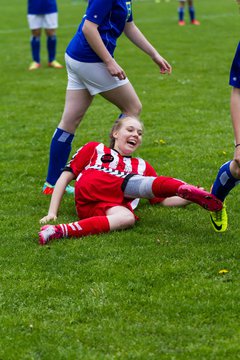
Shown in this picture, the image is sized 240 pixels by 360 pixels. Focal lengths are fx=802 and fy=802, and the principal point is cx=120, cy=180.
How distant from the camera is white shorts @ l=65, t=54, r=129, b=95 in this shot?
20.0ft

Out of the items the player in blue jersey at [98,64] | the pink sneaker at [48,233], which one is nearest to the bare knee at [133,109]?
the player in blue jersey at [98,64]

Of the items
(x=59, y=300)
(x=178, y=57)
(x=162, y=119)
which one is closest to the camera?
(x=59, y=300)

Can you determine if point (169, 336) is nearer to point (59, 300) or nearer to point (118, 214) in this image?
point (59, 300)

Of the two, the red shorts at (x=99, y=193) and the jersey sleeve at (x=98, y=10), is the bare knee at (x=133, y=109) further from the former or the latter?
the jersey sleeve at (x=98, y=10)

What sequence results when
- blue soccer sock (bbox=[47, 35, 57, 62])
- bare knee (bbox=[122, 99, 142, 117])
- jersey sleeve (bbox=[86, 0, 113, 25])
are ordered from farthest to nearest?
blue soccer sock (bbox=[47, 35, 57, 62]) < bare knee (bbox=[122, 99, 142, 117]) < jersey sleeve (bbox=[86, 0, 113, 25])

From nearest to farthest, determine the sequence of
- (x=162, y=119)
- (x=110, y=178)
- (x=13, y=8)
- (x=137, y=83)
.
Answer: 1. (x=110, y=178)
2. (x=162, y=119)
3. (x=137, y=83)
4. (x=13, y=8)

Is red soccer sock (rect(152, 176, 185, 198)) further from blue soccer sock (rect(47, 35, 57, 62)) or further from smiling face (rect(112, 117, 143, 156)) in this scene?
blue soccer sock (rect(47, 35, 57, 62))

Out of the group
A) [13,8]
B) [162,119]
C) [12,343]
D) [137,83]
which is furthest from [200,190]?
[13,8]

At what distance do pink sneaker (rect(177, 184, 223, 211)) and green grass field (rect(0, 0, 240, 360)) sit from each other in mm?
241

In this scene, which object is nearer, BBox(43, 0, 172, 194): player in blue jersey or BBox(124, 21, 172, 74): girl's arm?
BBox(43, 0, 172, 194): player in blue jersey

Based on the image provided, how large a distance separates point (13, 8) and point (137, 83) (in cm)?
1892

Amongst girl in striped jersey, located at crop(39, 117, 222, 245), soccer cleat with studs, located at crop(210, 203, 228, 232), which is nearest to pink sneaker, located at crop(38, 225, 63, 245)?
girl in striped jersey, located at crop(39, 117, 222, 245)

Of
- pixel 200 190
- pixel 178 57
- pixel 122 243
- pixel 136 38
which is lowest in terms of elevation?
pixel 178 57

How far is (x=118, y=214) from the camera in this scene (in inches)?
223
